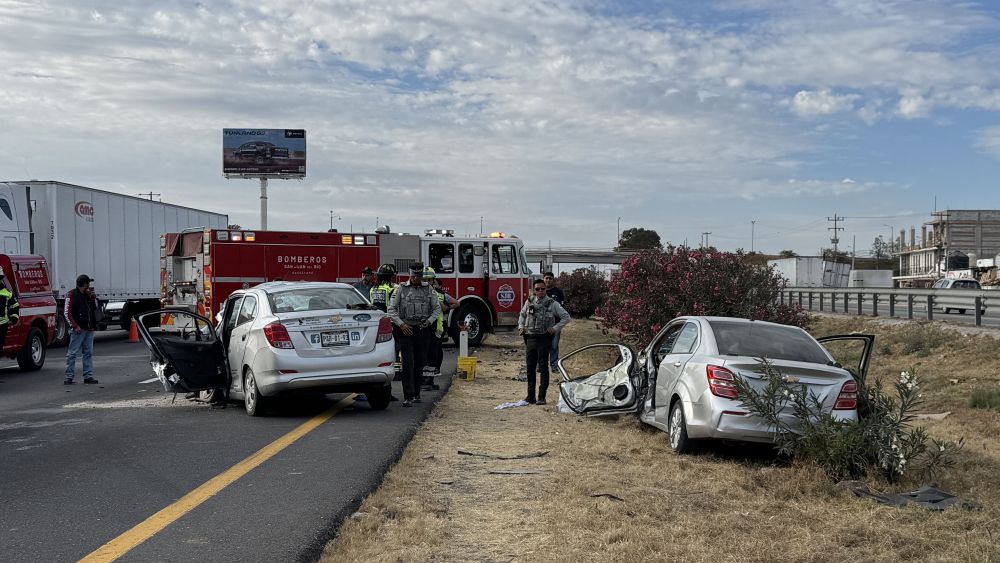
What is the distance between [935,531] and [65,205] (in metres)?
23.4

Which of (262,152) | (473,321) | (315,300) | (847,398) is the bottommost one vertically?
(473,321)

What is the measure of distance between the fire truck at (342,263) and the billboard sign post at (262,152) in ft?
116

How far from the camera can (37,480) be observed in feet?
24.4

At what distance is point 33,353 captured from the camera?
59.3 ft

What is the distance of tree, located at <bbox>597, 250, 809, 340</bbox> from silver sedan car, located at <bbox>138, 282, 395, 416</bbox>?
7364 millimetres

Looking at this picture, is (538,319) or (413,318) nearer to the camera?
(413,318)

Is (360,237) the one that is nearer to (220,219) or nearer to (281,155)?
(220,219)

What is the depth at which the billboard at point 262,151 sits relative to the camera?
56.4m

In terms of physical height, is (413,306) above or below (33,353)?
above

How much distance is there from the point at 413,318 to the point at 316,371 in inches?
67.3

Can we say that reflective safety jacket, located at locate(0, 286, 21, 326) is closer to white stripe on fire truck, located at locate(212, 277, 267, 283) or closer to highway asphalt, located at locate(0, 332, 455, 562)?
highway asphalt, located at locate(0, 332, 455, 562)

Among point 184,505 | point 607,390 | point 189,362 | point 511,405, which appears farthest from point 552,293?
point 184,505

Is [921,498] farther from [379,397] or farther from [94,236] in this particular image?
[94,236]

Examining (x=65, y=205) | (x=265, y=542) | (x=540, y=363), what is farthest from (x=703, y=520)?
(x=65, y=205)
